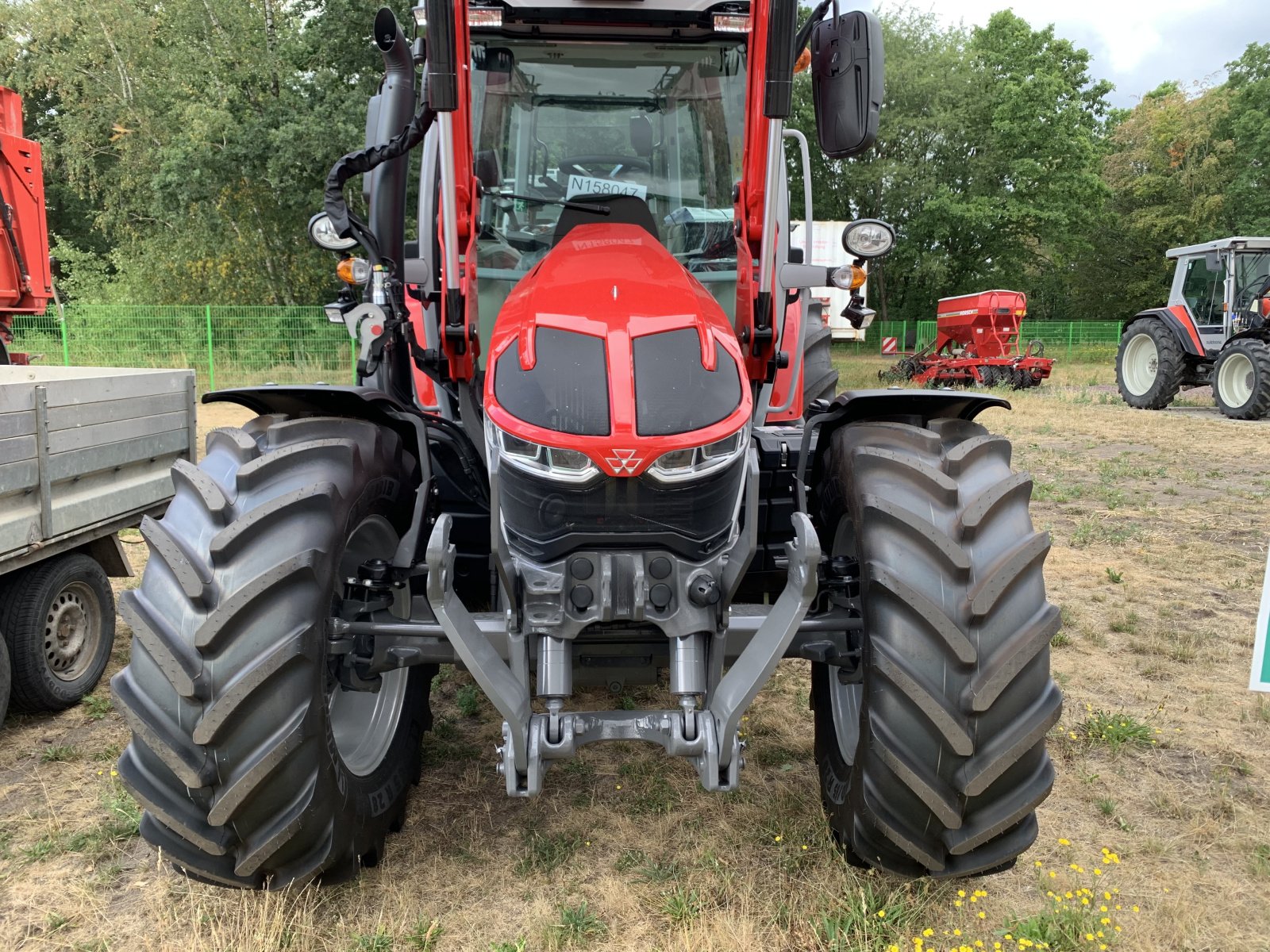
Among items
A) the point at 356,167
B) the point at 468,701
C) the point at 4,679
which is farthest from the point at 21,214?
the point at 356,167

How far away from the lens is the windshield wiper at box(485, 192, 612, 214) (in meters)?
3.08

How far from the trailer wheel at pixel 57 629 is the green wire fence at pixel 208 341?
1336cm

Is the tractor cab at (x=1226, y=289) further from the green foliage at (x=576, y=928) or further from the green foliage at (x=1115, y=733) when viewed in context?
the green foliage at (x=576, y=928)

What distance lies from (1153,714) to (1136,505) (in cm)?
454

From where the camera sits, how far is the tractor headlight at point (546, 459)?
89.1 inches

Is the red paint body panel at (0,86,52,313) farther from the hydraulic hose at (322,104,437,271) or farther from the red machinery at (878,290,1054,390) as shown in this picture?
the red machinery at (878,290,1054,390)

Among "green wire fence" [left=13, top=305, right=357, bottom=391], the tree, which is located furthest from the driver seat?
the tree

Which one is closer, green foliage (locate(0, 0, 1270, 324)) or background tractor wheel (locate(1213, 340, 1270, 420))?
background tractor wheel (locate(1213, 340, 1270, 420))

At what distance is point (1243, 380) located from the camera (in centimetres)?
1423

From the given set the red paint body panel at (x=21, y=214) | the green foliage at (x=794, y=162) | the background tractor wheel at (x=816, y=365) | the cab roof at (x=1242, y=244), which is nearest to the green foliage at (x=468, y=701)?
the background tractor wheel at (x=816, y=365)

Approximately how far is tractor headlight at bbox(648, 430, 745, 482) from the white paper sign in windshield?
53.6 inches

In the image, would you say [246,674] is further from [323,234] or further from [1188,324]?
[1188,324]

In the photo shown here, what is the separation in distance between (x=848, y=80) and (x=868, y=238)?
42.7 inches

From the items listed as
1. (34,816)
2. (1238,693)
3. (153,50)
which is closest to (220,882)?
(34,816)
